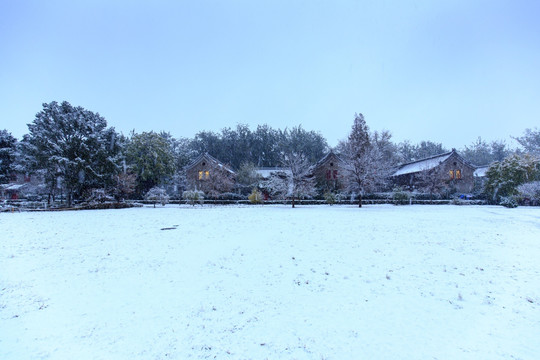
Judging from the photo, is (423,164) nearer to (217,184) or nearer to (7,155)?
(217,184)

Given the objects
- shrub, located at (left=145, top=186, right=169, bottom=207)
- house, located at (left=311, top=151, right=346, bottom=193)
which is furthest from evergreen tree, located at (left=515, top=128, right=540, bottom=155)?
shrub, located at (left=145, top=186, right=169, bottom=207)

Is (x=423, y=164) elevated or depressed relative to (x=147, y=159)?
depressed

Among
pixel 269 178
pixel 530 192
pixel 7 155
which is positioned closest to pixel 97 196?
pixel 7 155

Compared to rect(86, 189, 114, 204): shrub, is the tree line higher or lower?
higher

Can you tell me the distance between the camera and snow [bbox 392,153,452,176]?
135 feet

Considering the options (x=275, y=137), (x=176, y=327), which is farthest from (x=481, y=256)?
(x=275, y=137)

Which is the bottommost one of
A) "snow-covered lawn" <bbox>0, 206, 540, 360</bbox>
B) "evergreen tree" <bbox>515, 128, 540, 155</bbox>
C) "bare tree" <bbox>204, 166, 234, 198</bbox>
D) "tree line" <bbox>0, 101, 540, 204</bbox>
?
"snow-covered lawn" <bbox>0, 206, 540, 360</bbox>

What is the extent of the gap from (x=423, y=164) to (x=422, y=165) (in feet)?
2.00

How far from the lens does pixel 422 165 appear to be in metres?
42.9

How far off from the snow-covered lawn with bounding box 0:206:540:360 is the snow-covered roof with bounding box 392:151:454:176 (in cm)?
3495

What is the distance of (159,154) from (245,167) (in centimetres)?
1285

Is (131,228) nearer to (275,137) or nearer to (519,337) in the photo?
(519,337)

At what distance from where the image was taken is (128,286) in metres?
6.04

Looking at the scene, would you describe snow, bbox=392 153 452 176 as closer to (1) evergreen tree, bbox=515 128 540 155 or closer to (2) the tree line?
(2) the tree line
